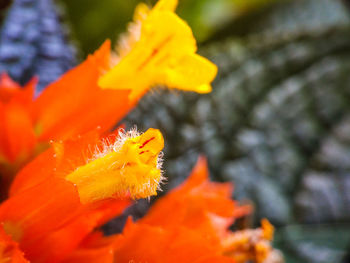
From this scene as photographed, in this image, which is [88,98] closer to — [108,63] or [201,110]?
[108,63]

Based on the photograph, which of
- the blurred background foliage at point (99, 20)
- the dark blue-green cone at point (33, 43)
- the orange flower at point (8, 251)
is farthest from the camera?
the blurred background foliage at point (99, 20)

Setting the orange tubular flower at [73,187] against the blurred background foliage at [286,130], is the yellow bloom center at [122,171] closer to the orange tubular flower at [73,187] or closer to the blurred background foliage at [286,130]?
the orange tubular flower at [73,187]

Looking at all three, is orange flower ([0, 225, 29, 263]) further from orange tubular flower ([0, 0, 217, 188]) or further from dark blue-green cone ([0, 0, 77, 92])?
dark blue-green cone ([0, 0, 77, 92])

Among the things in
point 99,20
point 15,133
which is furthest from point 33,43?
point 99,20

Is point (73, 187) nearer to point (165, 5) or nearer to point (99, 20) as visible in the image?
point (165, 5)

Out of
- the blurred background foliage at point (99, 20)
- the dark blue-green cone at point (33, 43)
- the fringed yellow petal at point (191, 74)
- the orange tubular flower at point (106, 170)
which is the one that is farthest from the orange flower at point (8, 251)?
the blurred background foliage at point (99, 20)

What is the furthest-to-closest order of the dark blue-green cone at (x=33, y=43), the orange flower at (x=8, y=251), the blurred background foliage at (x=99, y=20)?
the blurred background foliage at (x=99, y=20) < the dark blue-green cone at (x=33, y=43) < the orange flower at (x=8, y=251)

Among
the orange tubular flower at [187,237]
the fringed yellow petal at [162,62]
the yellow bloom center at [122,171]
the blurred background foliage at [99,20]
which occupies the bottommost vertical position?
the orange tubular flower at [187,237]

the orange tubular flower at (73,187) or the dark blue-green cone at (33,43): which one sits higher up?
the dark blue-green cone at (33,43)

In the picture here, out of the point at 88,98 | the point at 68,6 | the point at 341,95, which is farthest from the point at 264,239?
the point at 68,6
